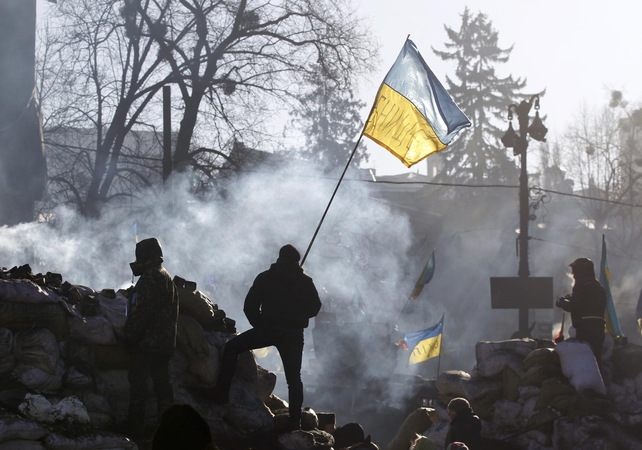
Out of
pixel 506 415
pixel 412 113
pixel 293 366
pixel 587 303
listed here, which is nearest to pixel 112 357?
pixel 293 366

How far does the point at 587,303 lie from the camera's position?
28.7 feet

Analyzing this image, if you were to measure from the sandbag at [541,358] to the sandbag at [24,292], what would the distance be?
212 inches

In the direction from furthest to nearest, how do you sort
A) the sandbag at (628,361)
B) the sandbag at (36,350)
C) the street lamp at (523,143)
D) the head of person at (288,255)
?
the street lamp at (523,143) → the sandbag at (628,361) → the head of person at (288,255) → the sandbag at (36,350)

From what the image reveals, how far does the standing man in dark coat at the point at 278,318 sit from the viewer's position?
6598 mm

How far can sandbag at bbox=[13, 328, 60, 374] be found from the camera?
5.73m

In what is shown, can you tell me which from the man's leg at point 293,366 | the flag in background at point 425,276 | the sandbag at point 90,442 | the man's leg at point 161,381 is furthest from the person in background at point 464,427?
the flag in background at point 425,276

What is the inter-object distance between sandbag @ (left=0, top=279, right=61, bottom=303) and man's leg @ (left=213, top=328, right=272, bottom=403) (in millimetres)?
1527

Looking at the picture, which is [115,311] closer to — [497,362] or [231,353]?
[231,353]

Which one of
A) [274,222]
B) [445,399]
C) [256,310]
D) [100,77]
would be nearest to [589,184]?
[274,222]

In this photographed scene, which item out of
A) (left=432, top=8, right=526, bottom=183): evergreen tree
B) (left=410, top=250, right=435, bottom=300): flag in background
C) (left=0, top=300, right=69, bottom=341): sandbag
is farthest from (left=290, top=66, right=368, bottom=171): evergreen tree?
(left=0, top=300, right=69, bottom=341): sandbag

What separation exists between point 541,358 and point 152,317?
477cm

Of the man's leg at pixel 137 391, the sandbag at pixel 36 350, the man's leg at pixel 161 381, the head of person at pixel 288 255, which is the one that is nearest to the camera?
the sandbag at pixel 36 350

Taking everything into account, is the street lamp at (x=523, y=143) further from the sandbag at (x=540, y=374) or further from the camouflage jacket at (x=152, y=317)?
the camouflage jacket at (x=152, y=317)

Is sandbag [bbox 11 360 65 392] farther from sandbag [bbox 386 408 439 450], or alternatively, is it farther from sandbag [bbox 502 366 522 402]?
sandbag [bbox 502 366 522 402]
